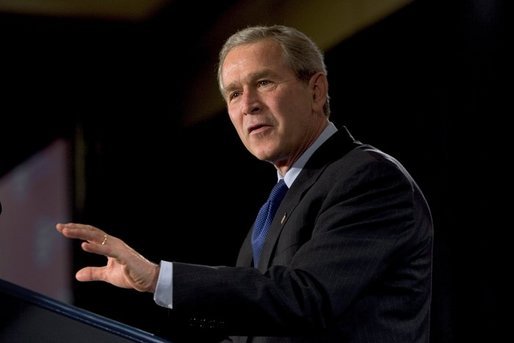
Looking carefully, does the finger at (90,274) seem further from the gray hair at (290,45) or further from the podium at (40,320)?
the gray hair at (290,45)

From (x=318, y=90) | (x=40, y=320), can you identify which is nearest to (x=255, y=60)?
(x=318, y=90)

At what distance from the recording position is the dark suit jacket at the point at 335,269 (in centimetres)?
103

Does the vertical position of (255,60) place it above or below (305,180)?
above

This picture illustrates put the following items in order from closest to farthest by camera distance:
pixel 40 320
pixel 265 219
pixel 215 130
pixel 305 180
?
pixel 40 320
pixel 305 180
pixel 265 219
pixel 215 130

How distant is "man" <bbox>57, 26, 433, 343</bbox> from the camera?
3.36ft

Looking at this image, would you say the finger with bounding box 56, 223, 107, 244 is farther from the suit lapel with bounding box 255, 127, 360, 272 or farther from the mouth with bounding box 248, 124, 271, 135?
the mouth with bounding box 248, 124, 271, 135

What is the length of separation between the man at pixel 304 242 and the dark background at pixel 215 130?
2.37 ft

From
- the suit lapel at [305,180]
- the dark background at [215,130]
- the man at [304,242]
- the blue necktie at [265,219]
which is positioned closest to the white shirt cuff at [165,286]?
the man at [304,242]

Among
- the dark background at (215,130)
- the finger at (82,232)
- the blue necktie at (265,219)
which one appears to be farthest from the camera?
the dark background at (215,130)

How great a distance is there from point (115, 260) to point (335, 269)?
302 mm

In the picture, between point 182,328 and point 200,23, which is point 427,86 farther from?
point 182,328

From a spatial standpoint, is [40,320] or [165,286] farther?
[165,286]

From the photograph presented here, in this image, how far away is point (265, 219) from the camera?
4.68 ft

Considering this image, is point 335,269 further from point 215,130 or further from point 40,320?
point 215,130
